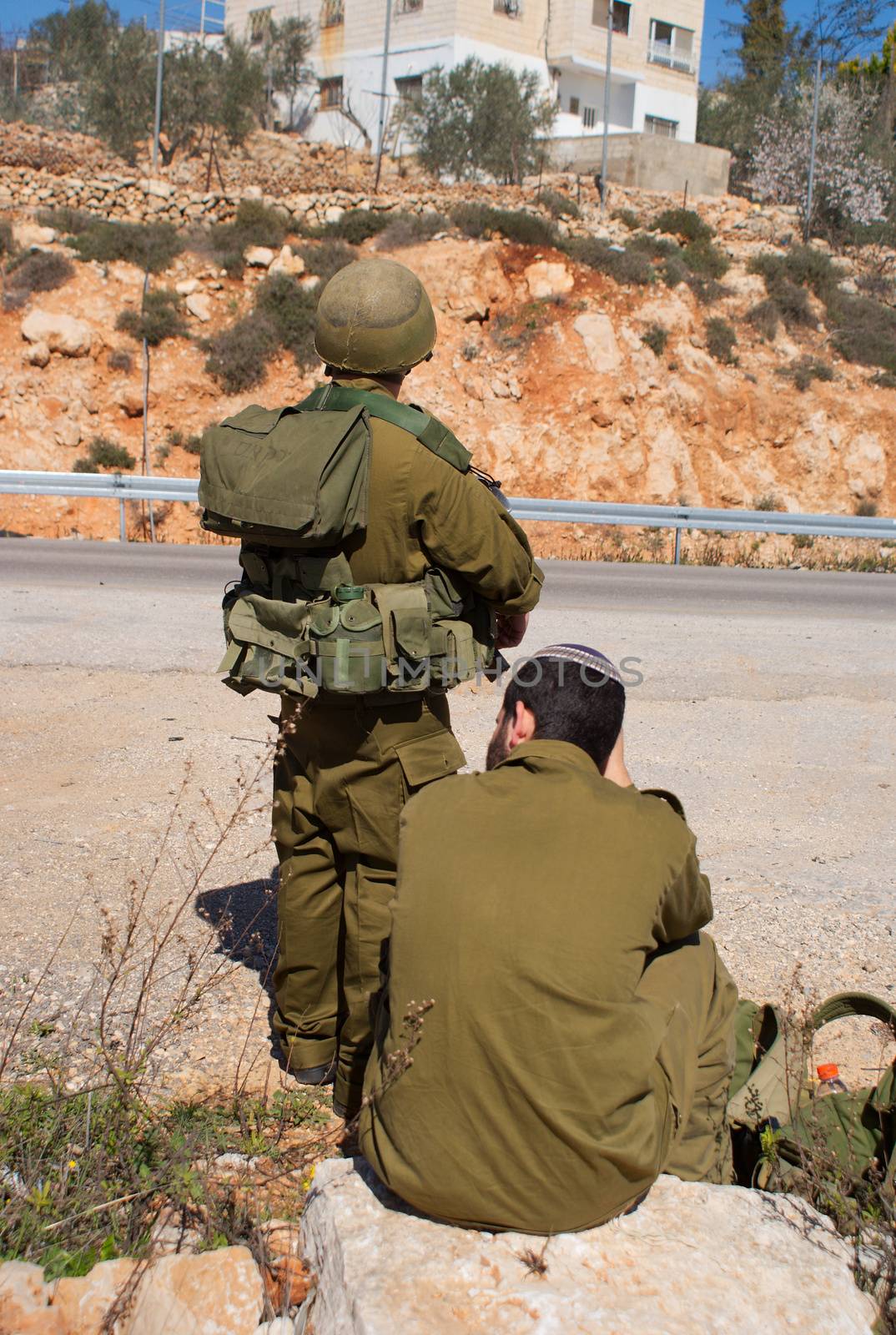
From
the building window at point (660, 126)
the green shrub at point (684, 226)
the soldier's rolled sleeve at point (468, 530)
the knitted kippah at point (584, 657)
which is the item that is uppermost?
the building window at point (660, 126)

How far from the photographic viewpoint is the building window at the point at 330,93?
1567 inches

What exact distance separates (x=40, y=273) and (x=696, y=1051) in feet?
74.1

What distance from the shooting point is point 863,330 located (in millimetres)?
24625

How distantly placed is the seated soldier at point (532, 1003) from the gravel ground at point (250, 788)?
0.76m

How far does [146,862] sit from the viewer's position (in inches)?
166

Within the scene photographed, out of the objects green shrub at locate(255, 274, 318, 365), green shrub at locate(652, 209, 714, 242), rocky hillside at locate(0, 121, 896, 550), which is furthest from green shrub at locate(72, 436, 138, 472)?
green shrub at locate(652, 209, 714, 242)

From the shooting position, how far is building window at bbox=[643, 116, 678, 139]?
41938 millimetres

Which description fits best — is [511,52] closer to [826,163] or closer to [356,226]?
[826,163]

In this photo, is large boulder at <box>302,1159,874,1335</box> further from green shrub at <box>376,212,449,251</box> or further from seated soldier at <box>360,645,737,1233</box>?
green shrub at <box>376,212,449,251</box>

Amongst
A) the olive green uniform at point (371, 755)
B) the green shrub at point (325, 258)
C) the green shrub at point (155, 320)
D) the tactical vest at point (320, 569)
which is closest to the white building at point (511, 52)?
the green shrub at point (325, 258)

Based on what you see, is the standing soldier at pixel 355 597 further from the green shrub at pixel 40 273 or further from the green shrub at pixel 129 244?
the green shrub at pixel 129 244

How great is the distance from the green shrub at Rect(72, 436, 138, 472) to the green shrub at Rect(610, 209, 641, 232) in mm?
12817

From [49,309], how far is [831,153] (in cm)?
2131

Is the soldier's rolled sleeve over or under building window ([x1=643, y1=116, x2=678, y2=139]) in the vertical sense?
under
